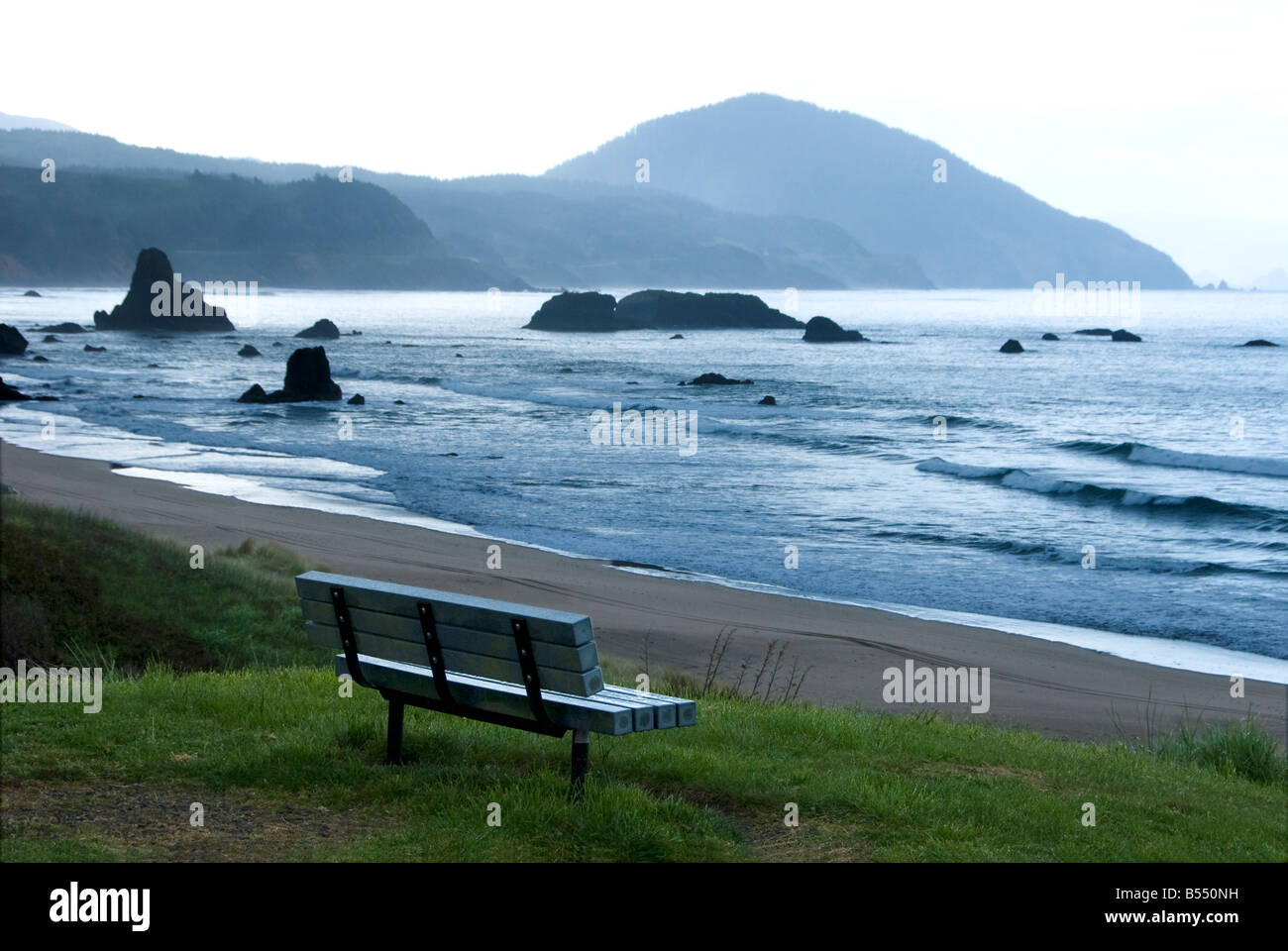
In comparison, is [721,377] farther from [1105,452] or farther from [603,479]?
[603,479]

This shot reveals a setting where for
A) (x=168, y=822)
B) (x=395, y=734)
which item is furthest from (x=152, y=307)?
(x=168, y=822)

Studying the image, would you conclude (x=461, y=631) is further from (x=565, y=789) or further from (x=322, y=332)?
(x=322, y=332)

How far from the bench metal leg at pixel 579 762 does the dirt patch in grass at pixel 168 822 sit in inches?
35.7

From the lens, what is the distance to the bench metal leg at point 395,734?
20.6ft

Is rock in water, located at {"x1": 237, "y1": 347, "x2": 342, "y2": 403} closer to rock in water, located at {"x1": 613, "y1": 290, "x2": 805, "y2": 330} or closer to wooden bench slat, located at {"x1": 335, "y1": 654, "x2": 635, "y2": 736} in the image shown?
wooden bench slat, located at {"x1": 335, "y1": 654, "x2": 635, "y2": 736}

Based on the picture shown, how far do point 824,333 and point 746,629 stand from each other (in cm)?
9166

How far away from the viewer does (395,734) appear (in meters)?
6.30

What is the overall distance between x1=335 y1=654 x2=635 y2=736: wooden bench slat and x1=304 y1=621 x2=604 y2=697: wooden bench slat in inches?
2.4

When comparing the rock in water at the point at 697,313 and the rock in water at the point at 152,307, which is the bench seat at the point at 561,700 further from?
the rock in water at the point at 697,313

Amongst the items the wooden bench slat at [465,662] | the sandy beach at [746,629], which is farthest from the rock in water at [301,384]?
the wooden bench slat at [465,662]

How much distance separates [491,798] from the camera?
224 inches

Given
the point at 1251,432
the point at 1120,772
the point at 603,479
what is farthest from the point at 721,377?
the point at 1120,772

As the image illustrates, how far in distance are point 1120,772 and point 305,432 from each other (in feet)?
113
